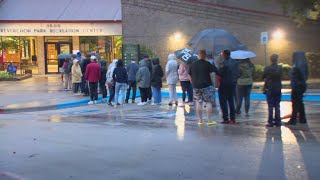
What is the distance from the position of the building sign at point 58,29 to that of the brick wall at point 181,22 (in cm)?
181

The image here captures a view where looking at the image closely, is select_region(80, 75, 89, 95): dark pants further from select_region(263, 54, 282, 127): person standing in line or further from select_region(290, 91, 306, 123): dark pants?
select_region(290, 91, 306, 123): dark pants

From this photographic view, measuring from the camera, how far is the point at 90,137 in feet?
31.4

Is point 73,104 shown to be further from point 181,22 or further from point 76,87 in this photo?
point 181,22

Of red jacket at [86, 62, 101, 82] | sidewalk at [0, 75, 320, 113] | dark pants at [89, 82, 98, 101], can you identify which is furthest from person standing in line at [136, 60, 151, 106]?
sidewalk at [0, 75, 320, 113]

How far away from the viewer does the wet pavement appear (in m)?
6.52

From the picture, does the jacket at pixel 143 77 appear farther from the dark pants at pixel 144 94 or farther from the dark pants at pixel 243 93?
the dark pants at pixel 243 93

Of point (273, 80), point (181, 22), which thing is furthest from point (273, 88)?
point (181, 22)

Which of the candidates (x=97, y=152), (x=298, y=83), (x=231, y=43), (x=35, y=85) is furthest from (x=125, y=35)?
(x=97, y=152)

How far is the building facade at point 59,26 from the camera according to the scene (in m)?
29.2

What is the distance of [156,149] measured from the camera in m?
8.10

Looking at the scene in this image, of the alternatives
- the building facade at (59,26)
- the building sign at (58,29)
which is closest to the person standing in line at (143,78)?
the building facade at (59,26)

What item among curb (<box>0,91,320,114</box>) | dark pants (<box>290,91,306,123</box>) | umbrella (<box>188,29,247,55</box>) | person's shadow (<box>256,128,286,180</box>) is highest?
umbrella (<box>188,29,247,55</box>)

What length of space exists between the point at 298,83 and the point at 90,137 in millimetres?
4566

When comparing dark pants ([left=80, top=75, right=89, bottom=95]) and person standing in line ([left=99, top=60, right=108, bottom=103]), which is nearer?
person standing in line ([left=99, top=60, right=108, bottom=103])
